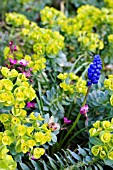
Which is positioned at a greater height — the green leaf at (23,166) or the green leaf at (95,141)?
the green leaf at (23,166)

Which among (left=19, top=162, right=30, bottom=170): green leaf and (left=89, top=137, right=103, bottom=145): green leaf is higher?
(left=19, top=162, right=30, bottom=170): green leaf

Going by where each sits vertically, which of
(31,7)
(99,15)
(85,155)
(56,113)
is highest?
(31,7)

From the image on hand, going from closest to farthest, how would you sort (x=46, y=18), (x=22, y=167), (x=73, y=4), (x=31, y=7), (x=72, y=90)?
(x=22, y=167) < (x=72, y=90) < (x=46, y=18) < (x=31, y=7) < (x=73, y=4)

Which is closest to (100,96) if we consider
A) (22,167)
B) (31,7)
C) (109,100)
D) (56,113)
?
(109,100)

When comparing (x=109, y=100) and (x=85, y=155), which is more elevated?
(x=109, y=100)

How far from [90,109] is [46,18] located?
74 centimetres

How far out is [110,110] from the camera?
5.70ft

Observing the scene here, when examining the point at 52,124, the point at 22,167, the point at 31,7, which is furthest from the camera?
the point at 31,7

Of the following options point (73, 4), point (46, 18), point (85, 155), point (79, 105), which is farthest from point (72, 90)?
point (73, 4)

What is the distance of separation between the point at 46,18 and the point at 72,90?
0.71 metres

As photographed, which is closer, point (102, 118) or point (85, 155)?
point (85, 155)

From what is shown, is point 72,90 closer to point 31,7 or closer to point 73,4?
point 31,7

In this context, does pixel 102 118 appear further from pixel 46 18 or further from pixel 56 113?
pixel 46 18

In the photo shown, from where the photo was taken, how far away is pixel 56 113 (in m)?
1.83
